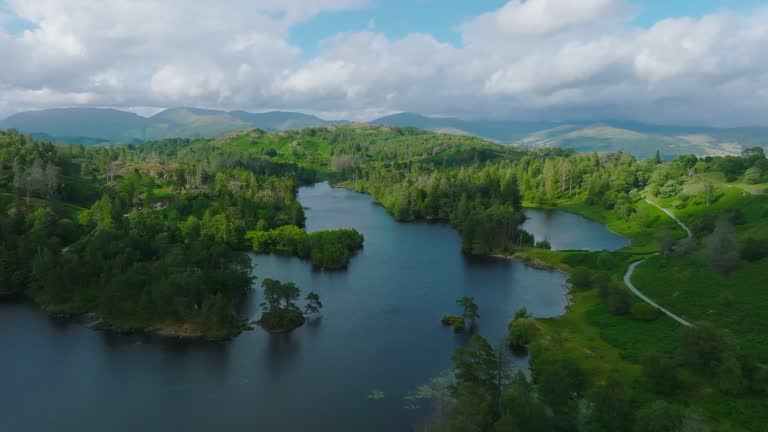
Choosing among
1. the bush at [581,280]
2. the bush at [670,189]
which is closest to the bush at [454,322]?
the bush at [581,280]

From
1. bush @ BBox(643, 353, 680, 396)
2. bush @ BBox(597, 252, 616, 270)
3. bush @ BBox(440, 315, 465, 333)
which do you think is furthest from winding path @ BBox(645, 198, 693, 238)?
bush @ BBox(643, 353, 680, 396)

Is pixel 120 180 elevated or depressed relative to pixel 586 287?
elevated

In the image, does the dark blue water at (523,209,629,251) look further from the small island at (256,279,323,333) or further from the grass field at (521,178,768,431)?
the small island at (256,279,323,333)

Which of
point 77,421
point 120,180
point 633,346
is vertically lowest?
point 77,421

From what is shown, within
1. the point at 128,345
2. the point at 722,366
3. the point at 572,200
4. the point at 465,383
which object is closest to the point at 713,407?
the point at 722,366

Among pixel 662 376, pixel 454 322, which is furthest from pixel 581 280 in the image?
pixel 662 376

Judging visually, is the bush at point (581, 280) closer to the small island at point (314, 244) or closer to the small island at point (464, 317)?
the small island at point (464, 317)

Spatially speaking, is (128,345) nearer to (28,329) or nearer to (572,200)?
(28,329)
